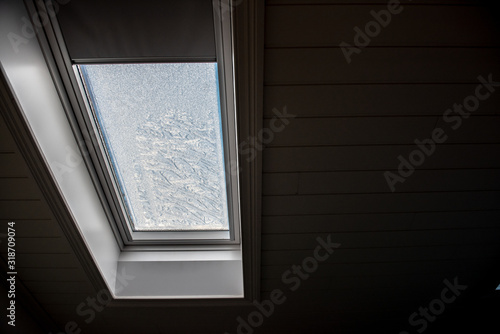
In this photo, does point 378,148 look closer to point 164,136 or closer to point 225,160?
point 225,160

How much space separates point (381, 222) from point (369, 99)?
520 millimetres

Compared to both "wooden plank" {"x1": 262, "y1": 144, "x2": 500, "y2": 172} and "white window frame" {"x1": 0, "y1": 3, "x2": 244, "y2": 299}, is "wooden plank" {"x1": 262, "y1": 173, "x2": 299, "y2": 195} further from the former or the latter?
"white window frame" {"x1": 0, "y1": 3, "x2": 244, "y2": 299}

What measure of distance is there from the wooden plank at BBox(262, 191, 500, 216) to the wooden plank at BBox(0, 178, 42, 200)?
0.77 m

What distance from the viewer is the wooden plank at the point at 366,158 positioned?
0.88 metres

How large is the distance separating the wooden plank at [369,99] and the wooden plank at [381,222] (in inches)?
16.4

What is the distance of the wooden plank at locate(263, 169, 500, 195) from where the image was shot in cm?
94

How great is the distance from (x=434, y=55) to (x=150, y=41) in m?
0.81

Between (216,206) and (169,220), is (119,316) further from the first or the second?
(216,206)

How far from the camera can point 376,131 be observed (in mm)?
849

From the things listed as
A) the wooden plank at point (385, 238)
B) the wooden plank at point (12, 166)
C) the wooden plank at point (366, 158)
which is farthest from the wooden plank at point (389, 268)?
the wooden plank at point (12, 166)

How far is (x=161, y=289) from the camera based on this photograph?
1.36m

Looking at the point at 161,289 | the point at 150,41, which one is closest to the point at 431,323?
the point at 161,289

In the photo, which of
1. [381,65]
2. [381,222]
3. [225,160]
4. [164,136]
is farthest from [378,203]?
[164,136]

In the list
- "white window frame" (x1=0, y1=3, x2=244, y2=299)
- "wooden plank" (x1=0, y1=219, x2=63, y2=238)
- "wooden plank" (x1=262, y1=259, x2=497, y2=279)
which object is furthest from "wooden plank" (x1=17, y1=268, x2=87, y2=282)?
"wooden plank" (x1=262, y1=259, x2=497, y2=279)
